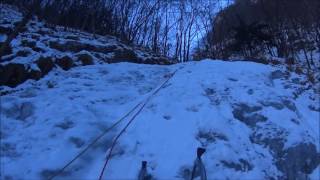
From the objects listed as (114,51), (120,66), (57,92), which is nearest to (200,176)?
(57,92)

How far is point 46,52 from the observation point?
10094 mm

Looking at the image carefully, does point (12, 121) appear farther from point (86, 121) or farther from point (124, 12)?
point (124, 12)

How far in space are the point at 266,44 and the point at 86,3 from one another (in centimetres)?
634

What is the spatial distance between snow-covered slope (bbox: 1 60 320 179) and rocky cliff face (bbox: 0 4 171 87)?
0.45 meters

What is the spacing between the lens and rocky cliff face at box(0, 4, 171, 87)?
30.2 ft

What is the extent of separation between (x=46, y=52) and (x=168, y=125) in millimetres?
4257

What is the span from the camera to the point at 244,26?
15266 millimetres

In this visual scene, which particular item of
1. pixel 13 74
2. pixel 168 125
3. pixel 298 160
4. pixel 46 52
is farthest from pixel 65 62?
pixel 298 160

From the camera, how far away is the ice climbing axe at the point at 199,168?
5.65 meters

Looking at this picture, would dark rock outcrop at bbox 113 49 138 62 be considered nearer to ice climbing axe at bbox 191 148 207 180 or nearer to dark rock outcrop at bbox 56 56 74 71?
dark rock outcrop at bbox 56 56 74 71

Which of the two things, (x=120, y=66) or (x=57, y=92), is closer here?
(x=57, y=92)

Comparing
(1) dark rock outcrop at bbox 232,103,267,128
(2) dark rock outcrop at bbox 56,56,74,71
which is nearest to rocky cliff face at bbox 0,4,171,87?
(2) dark rock outcrop at bbox 56,56,74,71

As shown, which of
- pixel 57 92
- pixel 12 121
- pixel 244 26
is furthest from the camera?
pixel 244 26

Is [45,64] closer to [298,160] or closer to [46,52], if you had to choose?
[46,52]
